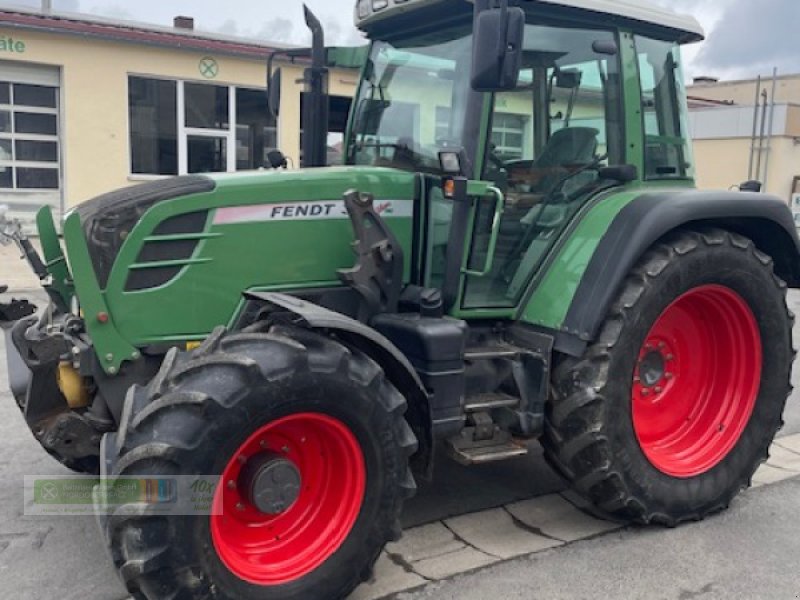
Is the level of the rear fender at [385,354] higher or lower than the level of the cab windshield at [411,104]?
lower

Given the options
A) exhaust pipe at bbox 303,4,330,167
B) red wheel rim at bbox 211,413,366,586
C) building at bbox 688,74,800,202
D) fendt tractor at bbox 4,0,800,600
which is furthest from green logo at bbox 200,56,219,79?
building at bbox 688,74,800,202

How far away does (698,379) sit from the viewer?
14.3ft

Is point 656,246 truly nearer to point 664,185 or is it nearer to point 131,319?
point 664,185

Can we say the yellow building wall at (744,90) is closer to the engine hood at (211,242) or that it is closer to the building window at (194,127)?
the building window at (194,127)

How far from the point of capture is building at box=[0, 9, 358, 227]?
12.2 metres

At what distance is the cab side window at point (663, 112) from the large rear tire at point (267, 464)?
2077mm

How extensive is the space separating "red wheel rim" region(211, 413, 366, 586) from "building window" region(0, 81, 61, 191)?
11144 mm

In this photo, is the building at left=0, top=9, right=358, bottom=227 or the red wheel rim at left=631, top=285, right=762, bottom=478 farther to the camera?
the building at left=0, top=9, right=358, bottom=227

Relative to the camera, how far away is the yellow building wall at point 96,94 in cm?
1217

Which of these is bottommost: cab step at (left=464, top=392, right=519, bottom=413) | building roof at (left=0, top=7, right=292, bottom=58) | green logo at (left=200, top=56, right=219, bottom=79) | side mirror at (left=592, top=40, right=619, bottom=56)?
cab step at (left=464, top=392, right=519, bottom=413)

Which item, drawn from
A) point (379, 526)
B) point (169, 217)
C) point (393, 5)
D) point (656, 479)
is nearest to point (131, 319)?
point (169, 217)

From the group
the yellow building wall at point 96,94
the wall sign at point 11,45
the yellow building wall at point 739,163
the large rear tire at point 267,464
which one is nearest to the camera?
the large rear tire at point 267,464

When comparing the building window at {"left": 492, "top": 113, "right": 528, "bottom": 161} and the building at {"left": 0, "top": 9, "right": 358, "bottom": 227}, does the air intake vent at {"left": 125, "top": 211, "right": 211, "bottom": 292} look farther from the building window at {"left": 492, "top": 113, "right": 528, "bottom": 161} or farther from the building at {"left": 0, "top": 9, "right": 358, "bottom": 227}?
the building at {"left": 0, "top": 9, "right": 358, "bottom": 227}

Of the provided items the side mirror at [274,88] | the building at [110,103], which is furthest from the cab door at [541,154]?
the building at [110,103]
